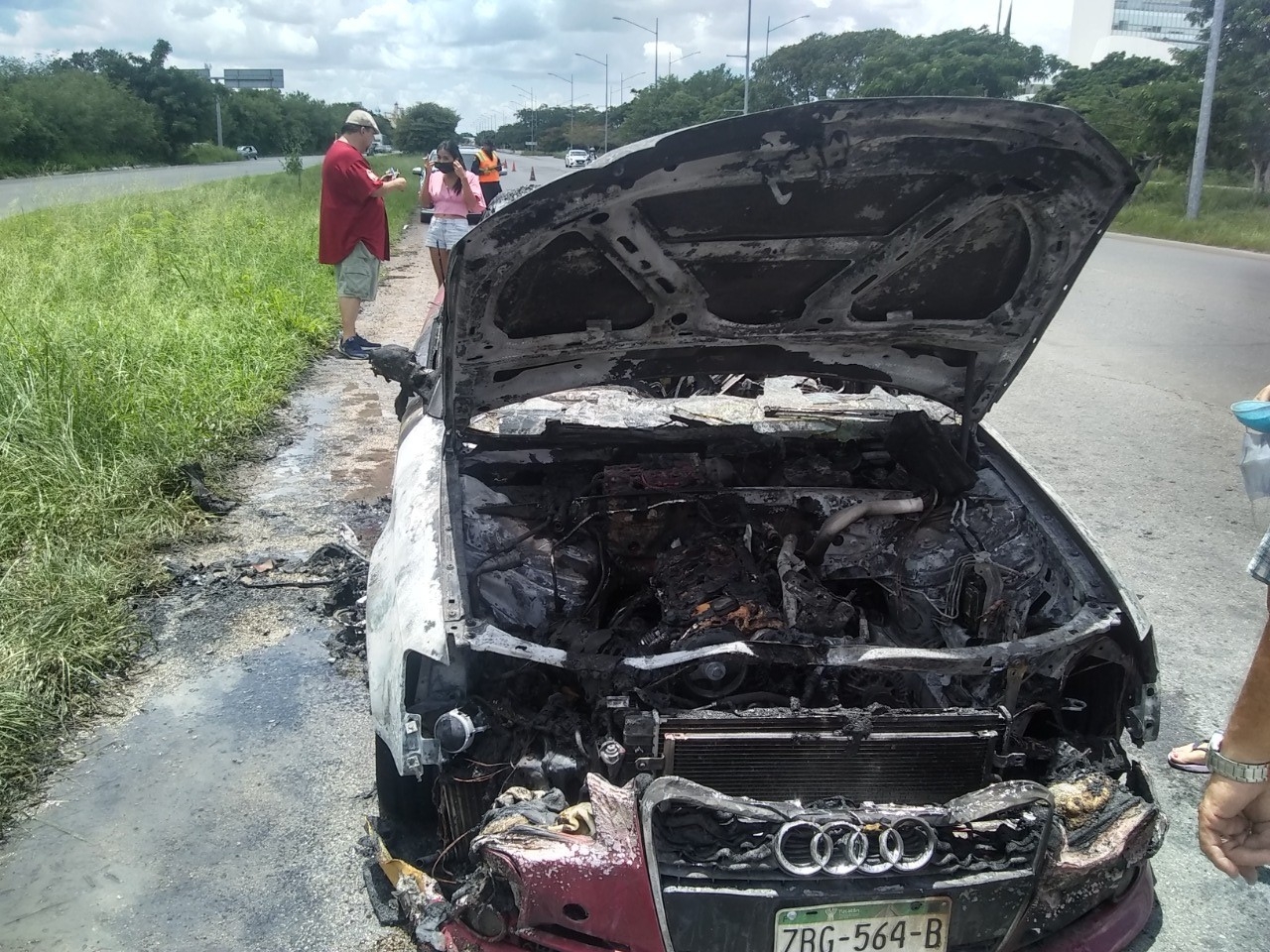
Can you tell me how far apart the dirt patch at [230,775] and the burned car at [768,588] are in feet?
1.34

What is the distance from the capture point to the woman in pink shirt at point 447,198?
10.1 m

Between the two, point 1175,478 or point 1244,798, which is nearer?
point 1244,798

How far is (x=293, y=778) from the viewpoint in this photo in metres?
3.16

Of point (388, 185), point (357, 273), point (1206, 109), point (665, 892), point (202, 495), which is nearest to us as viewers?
point (665, 892)

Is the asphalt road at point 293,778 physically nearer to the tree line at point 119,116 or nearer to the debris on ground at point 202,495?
the debris on ground at point 202,495

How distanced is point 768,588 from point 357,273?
6.21m

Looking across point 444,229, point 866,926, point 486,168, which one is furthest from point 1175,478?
point 486,168

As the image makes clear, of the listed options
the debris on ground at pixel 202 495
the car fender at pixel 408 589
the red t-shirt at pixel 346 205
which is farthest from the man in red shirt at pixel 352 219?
the car fender at pixel 408 589

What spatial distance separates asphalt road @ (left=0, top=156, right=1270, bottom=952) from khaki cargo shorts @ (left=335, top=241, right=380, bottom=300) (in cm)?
237

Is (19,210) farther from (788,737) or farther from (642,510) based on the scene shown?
(788,737)

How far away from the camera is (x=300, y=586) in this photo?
450 centimetres

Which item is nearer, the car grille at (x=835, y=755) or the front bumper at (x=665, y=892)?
the front bumper at (x=665, y=892)

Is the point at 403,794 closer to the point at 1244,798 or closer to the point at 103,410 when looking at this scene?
the point at 1244,798

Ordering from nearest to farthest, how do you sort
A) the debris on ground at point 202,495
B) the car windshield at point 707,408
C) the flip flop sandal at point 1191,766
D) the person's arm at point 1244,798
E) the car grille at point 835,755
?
the person's arm at point 1244,798 < the car grille at point 835,755 < the flip flop sandal at point 1191,766 < the car windshield at point 707,408 < the debris on ground at point 202,495
